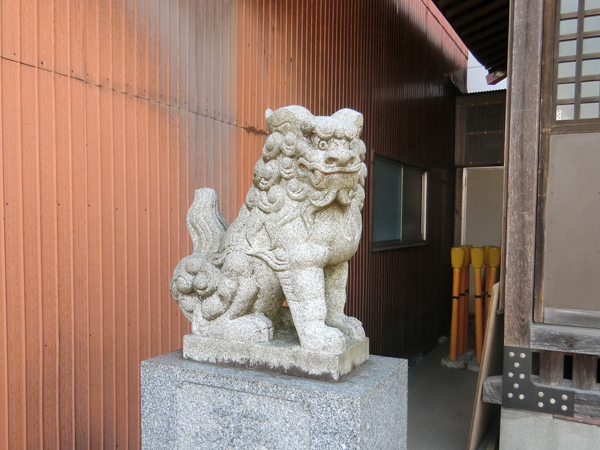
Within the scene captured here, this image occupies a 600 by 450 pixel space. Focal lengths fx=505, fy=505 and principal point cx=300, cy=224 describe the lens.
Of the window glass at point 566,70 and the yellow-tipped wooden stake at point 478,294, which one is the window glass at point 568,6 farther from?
the yellow-tipped wooden stake at point 478,294

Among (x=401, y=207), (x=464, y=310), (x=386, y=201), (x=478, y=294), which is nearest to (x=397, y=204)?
(x=401, y=207)

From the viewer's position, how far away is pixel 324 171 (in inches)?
72.1

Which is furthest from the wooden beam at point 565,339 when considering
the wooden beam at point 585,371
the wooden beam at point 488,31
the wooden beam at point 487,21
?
the wooden beam at point 488,31

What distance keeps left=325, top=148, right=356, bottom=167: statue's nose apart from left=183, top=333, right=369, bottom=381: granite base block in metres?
0.70

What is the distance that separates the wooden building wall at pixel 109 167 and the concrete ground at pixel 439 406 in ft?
7.32

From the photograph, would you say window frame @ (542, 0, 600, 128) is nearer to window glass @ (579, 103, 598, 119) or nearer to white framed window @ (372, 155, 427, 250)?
window glass @ (579, 103, 598, 119)

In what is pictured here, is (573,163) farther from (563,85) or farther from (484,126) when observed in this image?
(484,126)

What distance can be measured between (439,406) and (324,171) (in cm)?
368

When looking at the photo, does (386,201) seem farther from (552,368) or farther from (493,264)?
(552,368)

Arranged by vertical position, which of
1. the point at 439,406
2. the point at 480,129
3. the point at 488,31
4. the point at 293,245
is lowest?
the point at 439,406

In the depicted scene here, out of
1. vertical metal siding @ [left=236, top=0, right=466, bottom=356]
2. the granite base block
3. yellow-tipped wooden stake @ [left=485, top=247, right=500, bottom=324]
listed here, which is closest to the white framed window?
vertical metal siding @ [left=236, top=0, right=466, bottom=356]

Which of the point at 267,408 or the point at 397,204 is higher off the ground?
the point at 397,204

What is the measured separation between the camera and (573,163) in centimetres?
288

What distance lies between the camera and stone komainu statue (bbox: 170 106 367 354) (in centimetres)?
186
